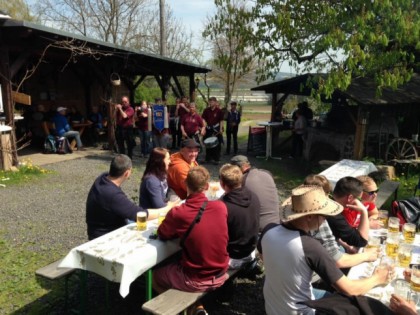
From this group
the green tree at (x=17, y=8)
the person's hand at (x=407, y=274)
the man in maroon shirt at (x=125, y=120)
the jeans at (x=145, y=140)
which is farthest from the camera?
the green tree at (x=17, y=8)

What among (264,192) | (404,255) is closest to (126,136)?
(264,192)

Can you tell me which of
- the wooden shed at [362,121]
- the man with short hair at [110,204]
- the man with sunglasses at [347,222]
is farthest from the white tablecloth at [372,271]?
the wooden shed at [362,121]

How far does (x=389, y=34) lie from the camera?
312 inches

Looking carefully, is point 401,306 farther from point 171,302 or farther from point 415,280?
point 171,302

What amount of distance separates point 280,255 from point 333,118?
1024cm

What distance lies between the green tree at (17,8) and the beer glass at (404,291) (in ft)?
89.1

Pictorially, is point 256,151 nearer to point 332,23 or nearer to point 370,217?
point 332,23

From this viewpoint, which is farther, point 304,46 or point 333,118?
point 333,118

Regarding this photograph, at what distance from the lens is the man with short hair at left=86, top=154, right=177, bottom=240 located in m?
3.54

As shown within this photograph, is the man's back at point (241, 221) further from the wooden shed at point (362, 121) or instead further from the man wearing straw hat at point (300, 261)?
the wooden shed at point (362, 121)

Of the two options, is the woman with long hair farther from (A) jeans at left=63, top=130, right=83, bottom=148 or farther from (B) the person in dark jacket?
(A) jeans at left=63, top=130, right=83, bottom=148

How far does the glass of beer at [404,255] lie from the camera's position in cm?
291

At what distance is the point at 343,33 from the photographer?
7512mm

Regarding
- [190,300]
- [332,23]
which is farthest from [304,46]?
[190,300]
